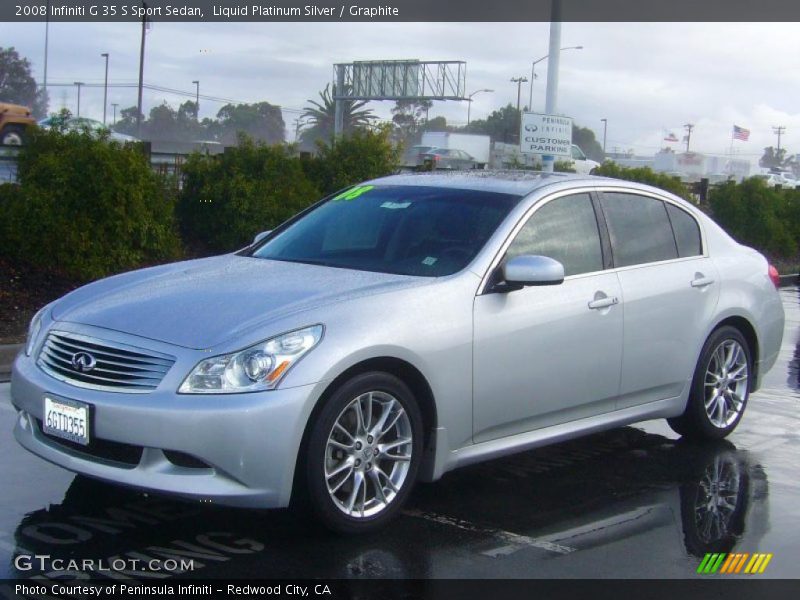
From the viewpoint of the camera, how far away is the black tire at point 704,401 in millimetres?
7016

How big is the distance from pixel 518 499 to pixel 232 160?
10.2 metres

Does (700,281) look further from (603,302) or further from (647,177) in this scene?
(647,177)

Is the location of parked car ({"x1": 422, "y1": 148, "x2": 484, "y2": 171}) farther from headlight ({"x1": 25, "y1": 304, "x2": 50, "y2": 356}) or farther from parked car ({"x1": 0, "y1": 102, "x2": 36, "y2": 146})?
headlight ({"x1": 25, "y1": 304, "x2": 50, "y2": 356})

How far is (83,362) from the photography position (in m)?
5.04

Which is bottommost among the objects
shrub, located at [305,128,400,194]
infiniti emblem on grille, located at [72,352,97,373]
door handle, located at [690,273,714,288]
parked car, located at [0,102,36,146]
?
infiniti emblem on grille, located at [72,352,97,373]

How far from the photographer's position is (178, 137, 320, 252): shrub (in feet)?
48.2

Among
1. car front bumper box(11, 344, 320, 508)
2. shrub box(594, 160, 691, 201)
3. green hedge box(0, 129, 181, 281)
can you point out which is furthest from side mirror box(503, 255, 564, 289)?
shrub box(594, 160, 691, 201)

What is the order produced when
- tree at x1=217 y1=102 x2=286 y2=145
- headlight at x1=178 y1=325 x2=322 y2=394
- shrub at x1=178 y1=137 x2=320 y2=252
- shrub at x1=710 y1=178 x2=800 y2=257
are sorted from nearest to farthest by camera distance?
headlight at x1=178 y1=325 x2=322 y2=394 → shrub at x1=178 y1=137 x2=320 y2=252 → shrub at x1=710 y1=178 x2=800 y2=257 → tree at x1=217 y1=102 x2=286 y2=145

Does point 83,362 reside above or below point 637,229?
below

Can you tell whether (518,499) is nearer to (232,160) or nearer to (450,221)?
(450,221)

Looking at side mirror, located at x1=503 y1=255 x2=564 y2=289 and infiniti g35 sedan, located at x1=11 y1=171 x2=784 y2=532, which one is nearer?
infiniti g35 sedan, located at x1=11 y1=171 x2=784 y2=532

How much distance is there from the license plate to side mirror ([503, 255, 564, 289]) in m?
2.14

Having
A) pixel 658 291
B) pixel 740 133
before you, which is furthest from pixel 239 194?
pixel 740 133

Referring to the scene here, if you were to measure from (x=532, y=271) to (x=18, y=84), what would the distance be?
89186 millimetres
